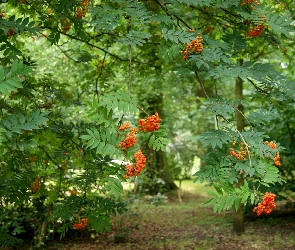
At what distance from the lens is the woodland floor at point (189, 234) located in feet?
22.5

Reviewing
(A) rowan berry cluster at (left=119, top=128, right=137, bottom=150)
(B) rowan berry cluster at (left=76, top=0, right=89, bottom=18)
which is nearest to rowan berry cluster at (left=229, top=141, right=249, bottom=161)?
(A) rowan berry cluster at (left=119, top=128, right=137, bottom=150)

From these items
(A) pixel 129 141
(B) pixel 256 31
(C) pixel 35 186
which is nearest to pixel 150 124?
(A) pixel 129 141

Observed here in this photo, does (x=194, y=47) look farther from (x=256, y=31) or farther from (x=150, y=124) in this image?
(x=256, y=31)

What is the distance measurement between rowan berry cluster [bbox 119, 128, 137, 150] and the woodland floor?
513 cm

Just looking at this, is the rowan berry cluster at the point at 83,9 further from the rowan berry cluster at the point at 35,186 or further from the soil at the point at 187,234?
the soil at the point at 187,234

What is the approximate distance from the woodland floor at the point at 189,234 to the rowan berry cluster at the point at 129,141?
16.8ft

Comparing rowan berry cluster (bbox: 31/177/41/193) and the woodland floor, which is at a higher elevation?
rowan berry cluster (bbox: 31/177/41/193)

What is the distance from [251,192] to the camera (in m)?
2.10

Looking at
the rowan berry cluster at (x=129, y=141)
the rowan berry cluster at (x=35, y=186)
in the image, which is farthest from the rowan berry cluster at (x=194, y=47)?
the rowan berry cluster at (x=35, y=186)

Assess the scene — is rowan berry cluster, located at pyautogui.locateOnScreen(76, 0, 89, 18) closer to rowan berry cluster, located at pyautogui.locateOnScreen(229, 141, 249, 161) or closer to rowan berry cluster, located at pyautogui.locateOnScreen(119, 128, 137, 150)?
rowan berry cluster, located at pyautogui.locateOnScreen(119, 128, 137, 150)

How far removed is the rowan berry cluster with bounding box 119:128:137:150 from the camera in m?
2.03

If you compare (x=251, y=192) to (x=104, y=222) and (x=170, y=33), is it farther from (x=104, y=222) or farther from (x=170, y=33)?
(x=104, y=222)

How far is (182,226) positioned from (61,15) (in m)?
6.05

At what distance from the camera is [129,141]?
2035mm
